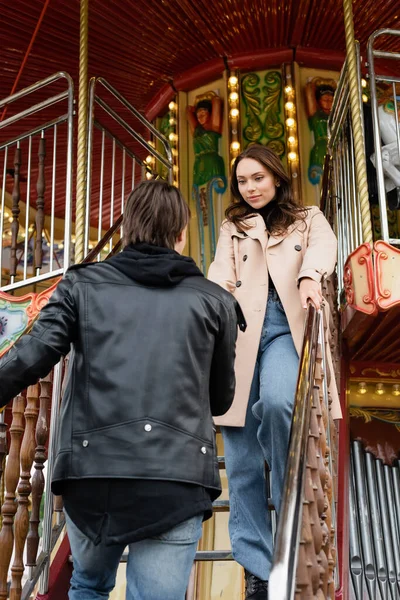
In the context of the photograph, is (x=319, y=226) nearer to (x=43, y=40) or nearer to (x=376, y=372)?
(x=376, y=372)

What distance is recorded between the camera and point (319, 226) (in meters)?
3.37

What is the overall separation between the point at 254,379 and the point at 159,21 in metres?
4.59

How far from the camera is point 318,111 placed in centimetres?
704

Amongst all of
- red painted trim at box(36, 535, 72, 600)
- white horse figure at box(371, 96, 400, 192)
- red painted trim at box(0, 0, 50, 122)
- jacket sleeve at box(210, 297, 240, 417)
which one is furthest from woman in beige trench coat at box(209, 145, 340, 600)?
red painted trim at box(0, 0, 50, 122)

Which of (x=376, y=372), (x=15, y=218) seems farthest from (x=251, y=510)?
(x=15, y=218)

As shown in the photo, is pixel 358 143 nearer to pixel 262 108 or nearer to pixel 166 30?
pixel 262 108

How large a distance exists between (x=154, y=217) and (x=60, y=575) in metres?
1.79

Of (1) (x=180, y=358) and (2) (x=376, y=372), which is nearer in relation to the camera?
(1) (x=180, y=358)

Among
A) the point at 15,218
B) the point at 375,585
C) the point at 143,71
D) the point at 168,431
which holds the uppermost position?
the point at 143,71

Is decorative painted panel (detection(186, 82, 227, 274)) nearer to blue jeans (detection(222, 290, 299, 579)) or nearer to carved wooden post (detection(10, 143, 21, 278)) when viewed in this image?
carved wooden post (detection(10, 143, 21, 278))

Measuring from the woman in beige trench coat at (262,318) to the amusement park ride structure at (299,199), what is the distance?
16cm

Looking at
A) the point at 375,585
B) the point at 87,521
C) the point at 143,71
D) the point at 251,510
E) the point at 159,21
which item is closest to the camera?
the point at 87,521

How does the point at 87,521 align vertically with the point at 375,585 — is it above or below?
above

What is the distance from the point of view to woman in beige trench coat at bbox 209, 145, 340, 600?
9.70 ft
